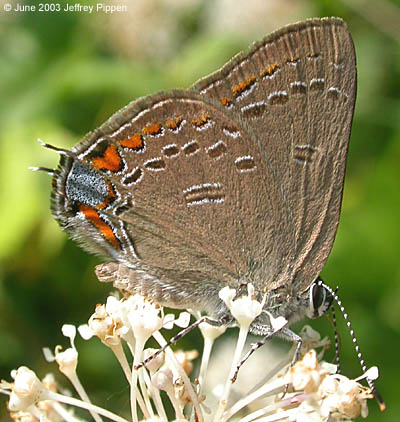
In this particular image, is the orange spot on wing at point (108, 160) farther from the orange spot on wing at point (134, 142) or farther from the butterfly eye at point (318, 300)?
the butterfly eye at point (318, 300)

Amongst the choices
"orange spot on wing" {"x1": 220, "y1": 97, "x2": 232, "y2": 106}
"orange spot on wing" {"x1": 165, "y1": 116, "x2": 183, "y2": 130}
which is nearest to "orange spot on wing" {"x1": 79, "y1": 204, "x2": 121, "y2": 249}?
"orange spot on wing" {"x1": 165, "y1": 116, "x2": 183, "y2": 130}

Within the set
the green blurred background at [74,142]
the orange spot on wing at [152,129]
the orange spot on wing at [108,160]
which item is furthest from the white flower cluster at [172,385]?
the green blurred background at [74,142]

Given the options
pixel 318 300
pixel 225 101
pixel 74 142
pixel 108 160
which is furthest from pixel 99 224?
pixel 74 142

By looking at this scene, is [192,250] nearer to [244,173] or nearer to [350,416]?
[244,173]

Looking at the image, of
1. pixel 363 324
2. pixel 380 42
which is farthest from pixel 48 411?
pixel 380 42

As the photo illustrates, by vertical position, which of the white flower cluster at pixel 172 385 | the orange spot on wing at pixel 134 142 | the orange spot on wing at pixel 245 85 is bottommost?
the white flower cluster at pixel 172 385

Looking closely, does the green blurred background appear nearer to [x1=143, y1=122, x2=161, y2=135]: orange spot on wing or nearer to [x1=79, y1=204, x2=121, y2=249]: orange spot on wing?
[x1=79, y1=204, x2=121, y2=249]: orange spot on wing

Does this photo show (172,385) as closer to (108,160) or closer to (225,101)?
(108,160)
